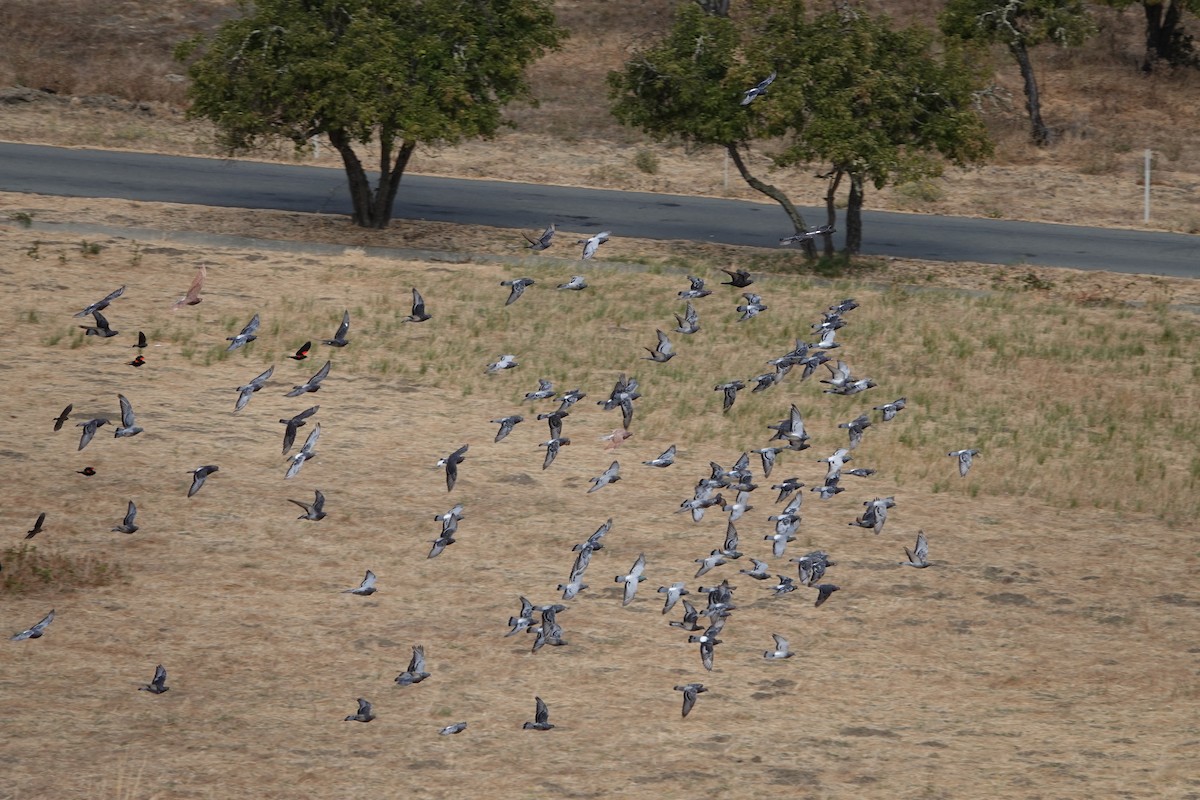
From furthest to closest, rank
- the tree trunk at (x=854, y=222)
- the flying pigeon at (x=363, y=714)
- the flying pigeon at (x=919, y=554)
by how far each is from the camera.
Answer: the tree trunk at (x=854, y=222) < the flying pigeon at (x=919, y=554) < the flying pigeon at (x=363, y=714)

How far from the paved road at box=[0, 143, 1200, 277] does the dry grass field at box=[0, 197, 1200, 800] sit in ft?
14.2

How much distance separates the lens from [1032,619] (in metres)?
16.5

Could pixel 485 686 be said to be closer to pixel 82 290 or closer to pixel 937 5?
pixel 82 290

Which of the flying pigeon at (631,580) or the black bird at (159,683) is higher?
the flying pigeon at (631,580)

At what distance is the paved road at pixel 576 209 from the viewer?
33.5 m

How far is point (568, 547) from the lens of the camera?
17906 millimetres

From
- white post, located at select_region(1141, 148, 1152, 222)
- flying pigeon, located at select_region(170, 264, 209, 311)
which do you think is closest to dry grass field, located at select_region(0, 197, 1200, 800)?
flying pigeon, located at select_region(170, 264, 209, 311)

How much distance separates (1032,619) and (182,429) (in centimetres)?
1159

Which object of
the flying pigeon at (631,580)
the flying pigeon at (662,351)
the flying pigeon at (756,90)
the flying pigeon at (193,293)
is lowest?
the flying pigeon at (631,580)

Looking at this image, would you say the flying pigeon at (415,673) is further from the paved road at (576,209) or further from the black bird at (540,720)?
the paved road at (576,209)

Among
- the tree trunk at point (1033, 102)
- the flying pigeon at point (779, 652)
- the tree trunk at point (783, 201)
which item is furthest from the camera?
the tree trunk at point (1033, 102)

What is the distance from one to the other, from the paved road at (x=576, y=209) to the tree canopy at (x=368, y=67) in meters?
3.62

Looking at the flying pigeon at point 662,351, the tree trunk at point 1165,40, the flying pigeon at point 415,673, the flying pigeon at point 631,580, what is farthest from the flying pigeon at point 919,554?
the tree trunk at point 1165,40

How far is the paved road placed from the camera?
110ft
